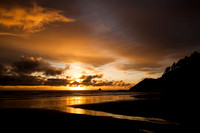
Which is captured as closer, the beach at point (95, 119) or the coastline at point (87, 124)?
the coastline at point (87, 124)

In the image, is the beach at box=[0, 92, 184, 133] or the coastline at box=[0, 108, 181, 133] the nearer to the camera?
the coastline at box=[0, 108, 181, 133]

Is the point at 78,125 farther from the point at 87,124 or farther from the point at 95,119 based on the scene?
the point at 95,119

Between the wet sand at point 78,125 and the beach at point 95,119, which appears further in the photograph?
the beach at point 95,119

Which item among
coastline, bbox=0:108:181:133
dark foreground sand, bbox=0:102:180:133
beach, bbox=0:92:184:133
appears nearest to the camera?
dark foreground sand, bbox=0:102:180:133

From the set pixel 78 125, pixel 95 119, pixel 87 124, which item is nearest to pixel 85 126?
pixel 87 124

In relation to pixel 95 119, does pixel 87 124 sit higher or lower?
higher

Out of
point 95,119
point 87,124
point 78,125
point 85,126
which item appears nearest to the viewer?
point 85,126

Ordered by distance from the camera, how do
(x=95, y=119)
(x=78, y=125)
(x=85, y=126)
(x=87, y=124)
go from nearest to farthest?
(x=85, y=126), (x=78, y=125), (x=87, y=124), (x=95, y=119)

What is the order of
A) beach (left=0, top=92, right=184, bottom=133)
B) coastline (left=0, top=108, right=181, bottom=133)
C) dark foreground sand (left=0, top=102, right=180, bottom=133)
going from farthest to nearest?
beach (left=0, top=92, right=184, bottom=133), coastline (left=0, top=108, right=181, bottom=133), dark foreground sand (left=0, top=102, right=180, bottom=133)

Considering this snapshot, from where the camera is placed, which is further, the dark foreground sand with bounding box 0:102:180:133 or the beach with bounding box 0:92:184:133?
the beach with bounding box 0:92:184:133

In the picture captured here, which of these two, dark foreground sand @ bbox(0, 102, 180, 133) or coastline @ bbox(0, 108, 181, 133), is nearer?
dark foreground sand @ bbox(0, 102, 180, 133)

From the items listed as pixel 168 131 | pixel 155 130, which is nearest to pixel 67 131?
pixel 155 130

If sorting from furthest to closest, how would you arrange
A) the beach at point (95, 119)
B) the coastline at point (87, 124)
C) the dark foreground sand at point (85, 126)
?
1. the beach at point (95, 119)
2. the coastline at point (87, 124)
3. the dark foreground sand at point (85, 126)

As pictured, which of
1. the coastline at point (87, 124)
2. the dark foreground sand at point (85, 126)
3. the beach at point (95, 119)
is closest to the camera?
the dark foreground sand at point (85, 126)
